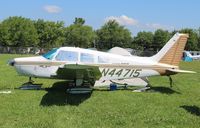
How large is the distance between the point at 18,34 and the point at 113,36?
1029 inches

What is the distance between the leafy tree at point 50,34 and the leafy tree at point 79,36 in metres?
5.31

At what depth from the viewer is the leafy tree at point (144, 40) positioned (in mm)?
103000

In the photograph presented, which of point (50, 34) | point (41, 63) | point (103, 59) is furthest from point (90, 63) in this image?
point (50, 34)

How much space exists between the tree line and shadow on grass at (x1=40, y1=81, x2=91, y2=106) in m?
69.3

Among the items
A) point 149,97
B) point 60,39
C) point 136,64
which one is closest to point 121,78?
A: point 136,64

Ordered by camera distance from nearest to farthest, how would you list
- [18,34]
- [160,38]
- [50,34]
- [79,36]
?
[18,34] < [50,34] < [79,36] < [160,38]

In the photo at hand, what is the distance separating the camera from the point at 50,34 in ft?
282

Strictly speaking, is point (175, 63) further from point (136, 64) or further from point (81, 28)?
point (81, 28)

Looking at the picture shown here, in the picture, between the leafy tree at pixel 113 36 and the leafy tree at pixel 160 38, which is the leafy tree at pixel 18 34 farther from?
the leafy tree at pixel 160 38

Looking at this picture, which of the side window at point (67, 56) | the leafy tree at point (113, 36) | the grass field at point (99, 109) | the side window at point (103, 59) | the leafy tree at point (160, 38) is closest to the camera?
the grass field at point (99, 109)

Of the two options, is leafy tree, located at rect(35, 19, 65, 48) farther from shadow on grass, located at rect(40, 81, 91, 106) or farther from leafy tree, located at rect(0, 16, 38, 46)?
shadow on grass, located at rect(40, 81, 91, 106)

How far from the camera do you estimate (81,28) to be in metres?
94.5

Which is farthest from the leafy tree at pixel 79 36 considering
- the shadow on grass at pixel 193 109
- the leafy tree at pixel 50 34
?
the shadow on grass at pixel 193 109

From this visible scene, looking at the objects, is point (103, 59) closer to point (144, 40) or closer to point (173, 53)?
point (173, 53)
